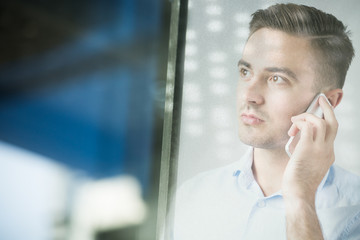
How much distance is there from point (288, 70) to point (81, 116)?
0.68m

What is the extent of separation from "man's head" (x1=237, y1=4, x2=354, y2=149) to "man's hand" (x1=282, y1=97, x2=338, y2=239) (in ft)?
0.13

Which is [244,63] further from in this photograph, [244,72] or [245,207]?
[245,207]

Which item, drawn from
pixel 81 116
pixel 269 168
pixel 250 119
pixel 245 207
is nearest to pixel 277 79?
pixel 250 119

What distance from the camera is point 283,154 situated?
922 mm

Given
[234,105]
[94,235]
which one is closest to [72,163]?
[94,235]

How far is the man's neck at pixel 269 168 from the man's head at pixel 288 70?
0.06 feet

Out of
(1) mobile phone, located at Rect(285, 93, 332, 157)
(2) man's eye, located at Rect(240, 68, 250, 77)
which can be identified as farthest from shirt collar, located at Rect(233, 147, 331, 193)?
(2) man's eye, located at Rect(240, 68, 250, 77)

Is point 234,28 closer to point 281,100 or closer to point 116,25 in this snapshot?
point 281,100

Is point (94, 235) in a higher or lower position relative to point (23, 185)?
lower

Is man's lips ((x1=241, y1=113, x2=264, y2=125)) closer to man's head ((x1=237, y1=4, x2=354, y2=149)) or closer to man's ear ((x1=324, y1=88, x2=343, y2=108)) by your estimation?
man's head ((x1=237, y1=4, x2=354, y2=149))

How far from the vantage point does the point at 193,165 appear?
1.01m

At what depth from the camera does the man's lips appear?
3.12ft

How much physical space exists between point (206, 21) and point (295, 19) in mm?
260

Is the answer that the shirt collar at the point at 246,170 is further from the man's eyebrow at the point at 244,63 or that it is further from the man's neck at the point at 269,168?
Result: the man's eyebrow at the point at 244,63
